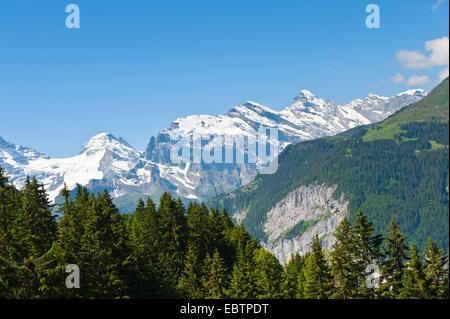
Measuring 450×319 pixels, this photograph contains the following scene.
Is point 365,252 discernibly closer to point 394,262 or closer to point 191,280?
point 394,262

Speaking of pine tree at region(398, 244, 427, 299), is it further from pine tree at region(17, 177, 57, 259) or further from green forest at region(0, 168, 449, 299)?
pine tree at region(17, 177, 57, 259)

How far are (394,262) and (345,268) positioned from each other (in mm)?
6057

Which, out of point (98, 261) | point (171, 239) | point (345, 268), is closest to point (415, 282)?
point (345, 268)

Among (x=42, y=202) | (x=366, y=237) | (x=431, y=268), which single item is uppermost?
(x=42, y=202)

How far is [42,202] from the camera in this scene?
59469 mm

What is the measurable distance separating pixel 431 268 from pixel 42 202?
48.5 m

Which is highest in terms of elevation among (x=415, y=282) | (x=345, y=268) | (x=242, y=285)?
(x=345, y=268)

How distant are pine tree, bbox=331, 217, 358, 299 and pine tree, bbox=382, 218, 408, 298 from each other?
3.46 metres

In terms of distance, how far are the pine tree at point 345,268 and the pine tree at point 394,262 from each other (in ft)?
11.3

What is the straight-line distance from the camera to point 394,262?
161ft
